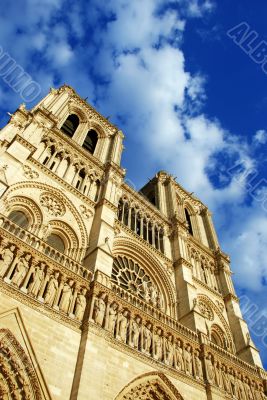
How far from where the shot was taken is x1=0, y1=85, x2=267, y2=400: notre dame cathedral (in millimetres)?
9031

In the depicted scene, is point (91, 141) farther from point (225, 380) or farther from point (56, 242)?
point (225, 380)

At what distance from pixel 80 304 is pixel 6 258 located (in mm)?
2756

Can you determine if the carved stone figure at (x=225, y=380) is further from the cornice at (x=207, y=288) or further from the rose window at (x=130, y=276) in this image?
the cornice at (x=207, y=288)

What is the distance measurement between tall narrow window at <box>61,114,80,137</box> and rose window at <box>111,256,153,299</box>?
30.1 feet

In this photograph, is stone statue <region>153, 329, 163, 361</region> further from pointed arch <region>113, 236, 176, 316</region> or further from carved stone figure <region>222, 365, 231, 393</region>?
pointed arch <region>113, 236, 176, 316</region>

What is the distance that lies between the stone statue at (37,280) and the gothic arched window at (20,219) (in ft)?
10.4

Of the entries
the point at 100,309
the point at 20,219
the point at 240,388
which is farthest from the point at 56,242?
the point at 240,388

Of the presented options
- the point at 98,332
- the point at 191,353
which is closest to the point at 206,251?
the point at 191,353

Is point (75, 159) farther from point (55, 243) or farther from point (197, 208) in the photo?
point (197, 208)

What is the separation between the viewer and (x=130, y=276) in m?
16.4

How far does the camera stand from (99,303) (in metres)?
11.2

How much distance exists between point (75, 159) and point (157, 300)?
839 cm

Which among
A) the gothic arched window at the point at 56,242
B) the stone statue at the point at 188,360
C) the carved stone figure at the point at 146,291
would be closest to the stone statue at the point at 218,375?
the stone statue at the point at 188,360

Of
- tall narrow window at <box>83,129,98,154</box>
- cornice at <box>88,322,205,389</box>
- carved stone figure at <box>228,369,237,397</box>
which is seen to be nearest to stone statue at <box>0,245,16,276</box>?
cornice at <box>88,322,205,389</box>
